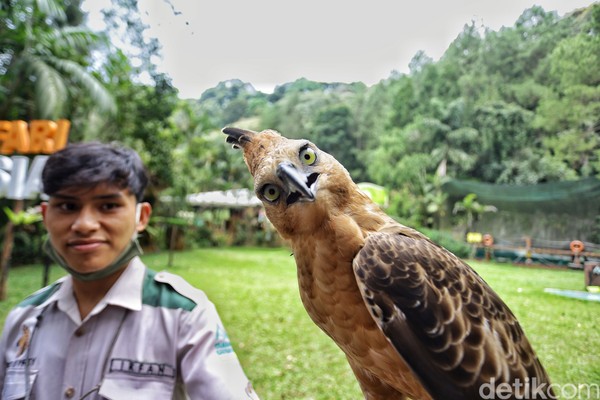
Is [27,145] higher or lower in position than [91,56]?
lower

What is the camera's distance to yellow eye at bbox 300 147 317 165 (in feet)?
1.68

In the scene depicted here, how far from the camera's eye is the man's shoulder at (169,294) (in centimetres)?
115

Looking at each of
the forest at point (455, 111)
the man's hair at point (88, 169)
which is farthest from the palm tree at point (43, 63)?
the forest at point (455, 111)

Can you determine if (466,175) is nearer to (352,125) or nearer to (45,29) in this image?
(352,125)

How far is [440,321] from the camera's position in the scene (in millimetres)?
501

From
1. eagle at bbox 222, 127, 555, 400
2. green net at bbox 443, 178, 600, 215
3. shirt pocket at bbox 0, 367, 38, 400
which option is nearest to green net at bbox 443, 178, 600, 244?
green net at bbox 443, 178, 600, 215

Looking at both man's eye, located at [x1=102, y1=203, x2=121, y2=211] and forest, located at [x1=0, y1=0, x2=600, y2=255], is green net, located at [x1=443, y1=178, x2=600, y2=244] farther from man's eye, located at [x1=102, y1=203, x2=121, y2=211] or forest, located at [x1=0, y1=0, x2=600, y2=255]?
man's eye, located at [x1=102, y1=203, x2=121, y2=211]

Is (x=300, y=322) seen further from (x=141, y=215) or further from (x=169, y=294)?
(x=141, y=215)

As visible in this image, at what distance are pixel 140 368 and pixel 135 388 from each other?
51 millimetres

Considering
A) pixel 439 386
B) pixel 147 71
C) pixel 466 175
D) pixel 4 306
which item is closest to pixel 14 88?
pixel 4 306

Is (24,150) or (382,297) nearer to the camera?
(382,297)

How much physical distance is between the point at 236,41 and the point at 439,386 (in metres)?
0.81

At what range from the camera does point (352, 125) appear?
1038 millimetres

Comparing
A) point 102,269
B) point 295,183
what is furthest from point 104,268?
point 295,183
